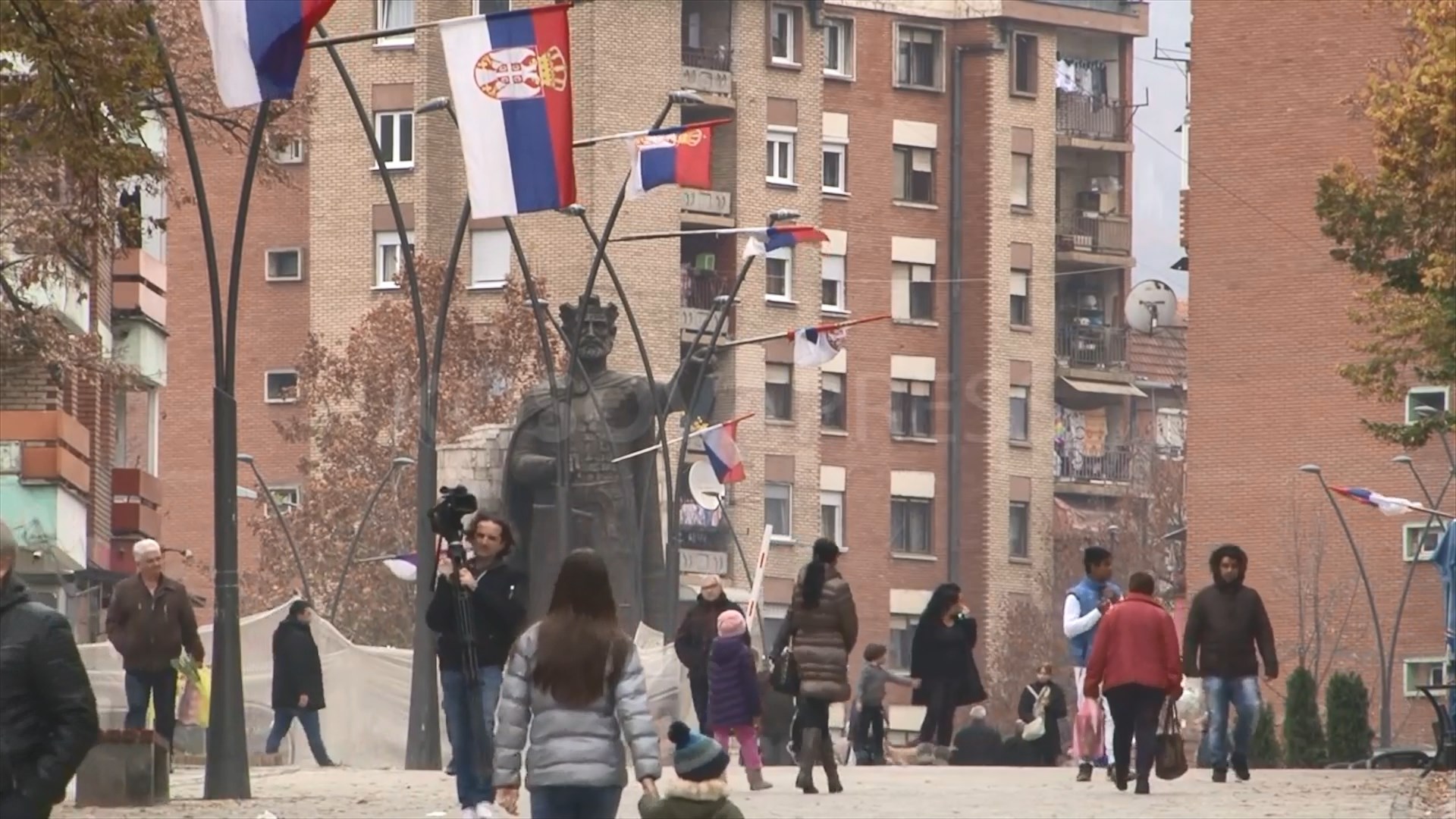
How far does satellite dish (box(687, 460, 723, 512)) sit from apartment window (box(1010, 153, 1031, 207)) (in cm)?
4017

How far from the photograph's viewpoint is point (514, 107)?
29609 mm

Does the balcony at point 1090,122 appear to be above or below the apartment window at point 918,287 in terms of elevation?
above

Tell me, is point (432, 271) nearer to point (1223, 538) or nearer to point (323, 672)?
point (1223, 538)

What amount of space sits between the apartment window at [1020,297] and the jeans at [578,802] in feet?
289

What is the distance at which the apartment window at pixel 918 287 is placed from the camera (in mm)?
101062

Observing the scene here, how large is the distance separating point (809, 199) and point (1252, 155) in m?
16.7

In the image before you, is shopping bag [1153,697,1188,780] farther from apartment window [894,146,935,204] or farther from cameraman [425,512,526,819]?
apartment window [894,146,935,204]

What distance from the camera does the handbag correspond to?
35.4 meters

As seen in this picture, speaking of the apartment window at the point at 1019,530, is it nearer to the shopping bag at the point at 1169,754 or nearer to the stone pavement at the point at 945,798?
the stone pavement at the point at 945,798

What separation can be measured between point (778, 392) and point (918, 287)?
5617mm

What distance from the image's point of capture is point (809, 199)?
97250 mm

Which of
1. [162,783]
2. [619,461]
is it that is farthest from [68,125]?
[619,461]

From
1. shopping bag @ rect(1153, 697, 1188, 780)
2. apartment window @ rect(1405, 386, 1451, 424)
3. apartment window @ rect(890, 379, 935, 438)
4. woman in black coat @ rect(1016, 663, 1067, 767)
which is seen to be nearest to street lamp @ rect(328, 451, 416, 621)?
apartment window @ rect(1405, 386, 1451, 424)

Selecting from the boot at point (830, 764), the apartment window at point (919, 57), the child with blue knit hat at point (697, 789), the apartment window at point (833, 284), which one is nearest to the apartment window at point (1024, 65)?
the apartment window at point (919, 57)
